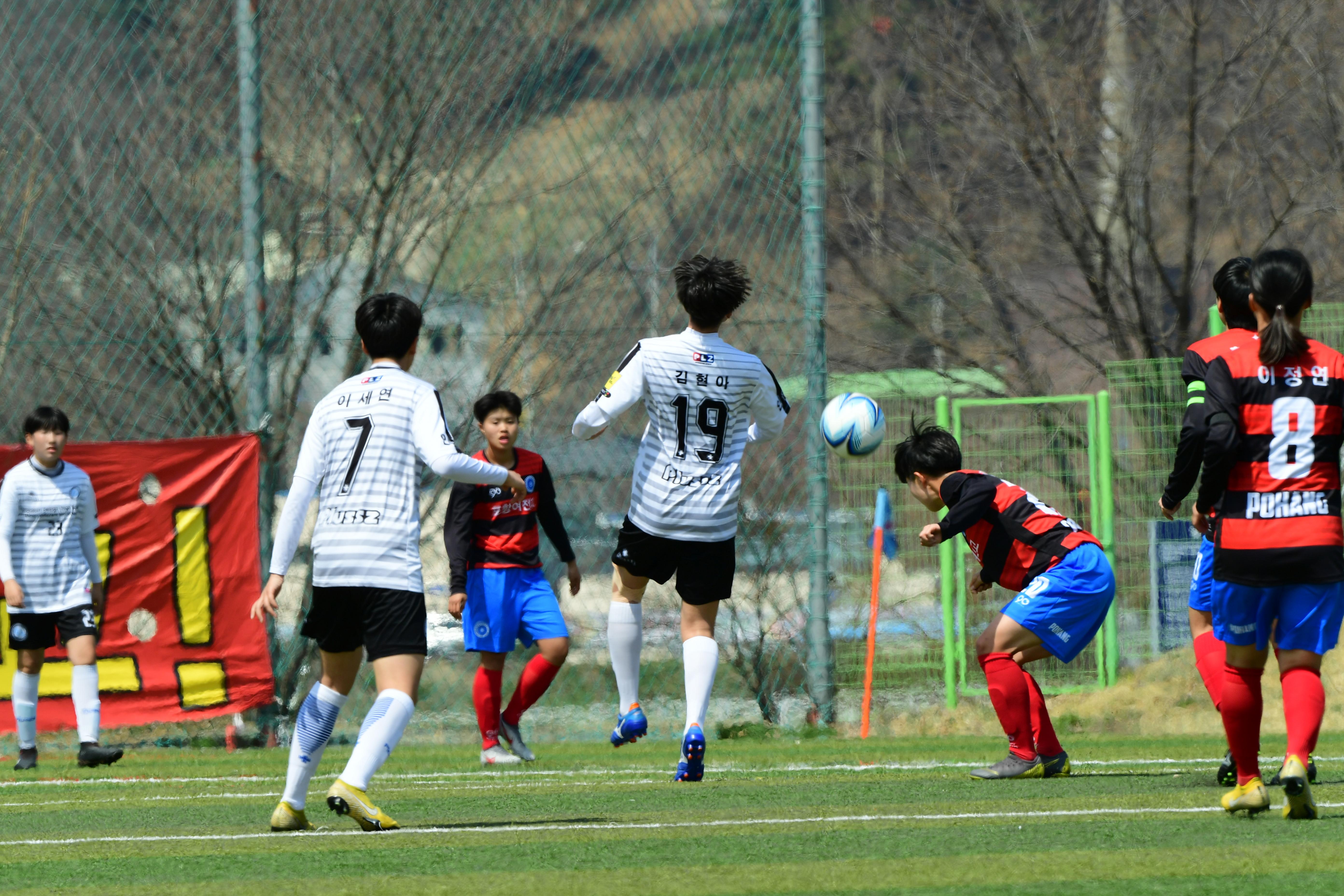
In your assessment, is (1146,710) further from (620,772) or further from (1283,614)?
(1283,614)

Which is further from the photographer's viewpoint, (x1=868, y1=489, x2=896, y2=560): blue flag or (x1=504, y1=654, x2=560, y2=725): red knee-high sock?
(x1=868, y1=489, x2=896, y2=560): blue flag

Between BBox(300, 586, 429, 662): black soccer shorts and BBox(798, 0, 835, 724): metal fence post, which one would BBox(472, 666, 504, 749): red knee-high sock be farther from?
BBox(300, 586, 429, 662): black soccer shorts

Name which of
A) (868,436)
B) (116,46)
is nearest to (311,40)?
(116,46)

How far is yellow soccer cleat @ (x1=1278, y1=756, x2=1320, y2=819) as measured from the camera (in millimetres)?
4914

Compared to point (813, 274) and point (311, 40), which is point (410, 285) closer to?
point (311, 40)

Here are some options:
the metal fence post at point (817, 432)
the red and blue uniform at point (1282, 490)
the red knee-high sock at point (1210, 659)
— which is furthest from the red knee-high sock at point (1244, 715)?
the metal fence post at point (817, 432)

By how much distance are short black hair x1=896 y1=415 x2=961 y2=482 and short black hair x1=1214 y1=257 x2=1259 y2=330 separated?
123cm

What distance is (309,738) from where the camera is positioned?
532 centimetres

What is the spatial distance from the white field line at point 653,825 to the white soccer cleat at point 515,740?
3.63 metres

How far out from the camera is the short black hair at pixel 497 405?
918 cm

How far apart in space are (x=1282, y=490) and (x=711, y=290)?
2711 mm

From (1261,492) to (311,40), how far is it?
319 inches

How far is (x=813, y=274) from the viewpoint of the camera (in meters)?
11.2

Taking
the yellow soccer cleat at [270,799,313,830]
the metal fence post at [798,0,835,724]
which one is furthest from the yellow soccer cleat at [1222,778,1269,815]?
the metal fence post at [798,0,835,724]
